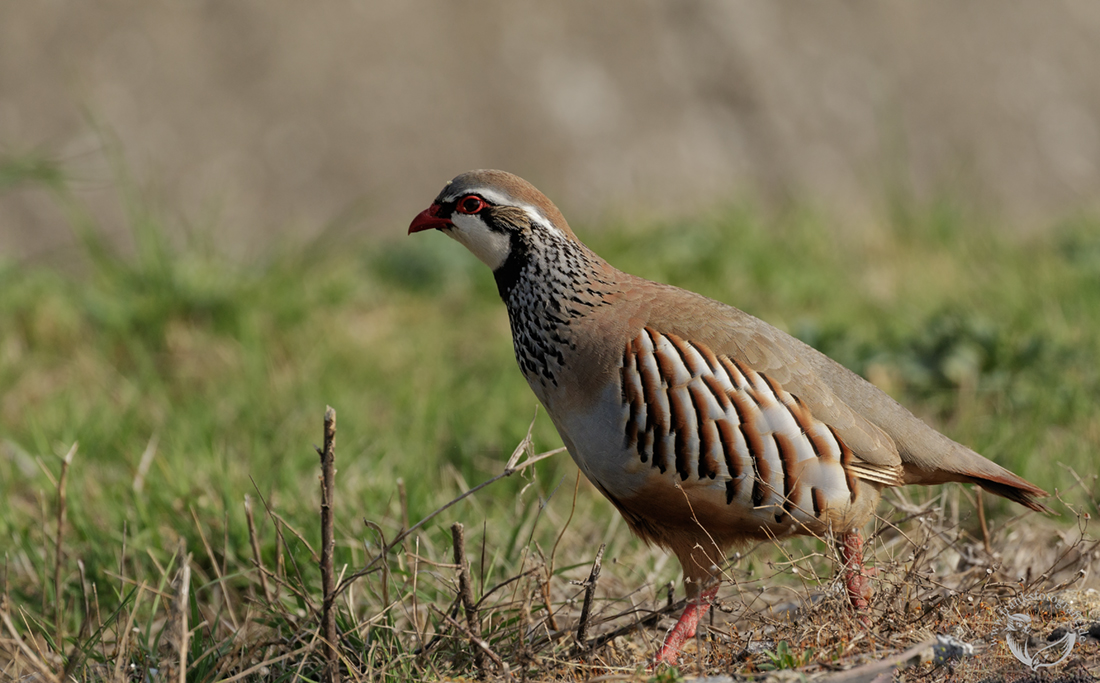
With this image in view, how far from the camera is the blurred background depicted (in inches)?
276

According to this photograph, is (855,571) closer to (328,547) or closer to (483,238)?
(328,547)

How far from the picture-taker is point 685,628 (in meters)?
2.82

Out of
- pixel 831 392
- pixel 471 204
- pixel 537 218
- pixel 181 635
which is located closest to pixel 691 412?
pixel 831 392

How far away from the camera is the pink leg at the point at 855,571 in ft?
8.91

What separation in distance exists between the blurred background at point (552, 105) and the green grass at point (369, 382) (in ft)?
1.73

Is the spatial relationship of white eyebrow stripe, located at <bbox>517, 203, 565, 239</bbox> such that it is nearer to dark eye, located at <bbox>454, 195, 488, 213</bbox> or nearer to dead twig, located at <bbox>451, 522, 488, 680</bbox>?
dark eye, located at <bbox>454, 195, 488, 213</bbox>

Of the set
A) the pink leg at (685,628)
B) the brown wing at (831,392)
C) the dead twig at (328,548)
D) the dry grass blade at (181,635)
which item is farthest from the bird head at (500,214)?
the dry grass blade at (181,635)

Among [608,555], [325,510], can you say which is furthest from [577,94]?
[325,510]

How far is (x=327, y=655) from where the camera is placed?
8.62ft

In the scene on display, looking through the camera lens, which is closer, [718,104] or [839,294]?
[839,294]

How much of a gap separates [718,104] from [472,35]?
1.94m

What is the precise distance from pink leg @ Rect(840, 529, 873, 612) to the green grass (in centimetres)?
61

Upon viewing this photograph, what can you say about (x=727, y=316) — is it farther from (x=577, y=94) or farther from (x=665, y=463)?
(x=577, y=94)

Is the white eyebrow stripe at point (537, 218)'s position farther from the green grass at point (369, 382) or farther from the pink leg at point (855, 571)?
the pink leg at point (855, 571)
